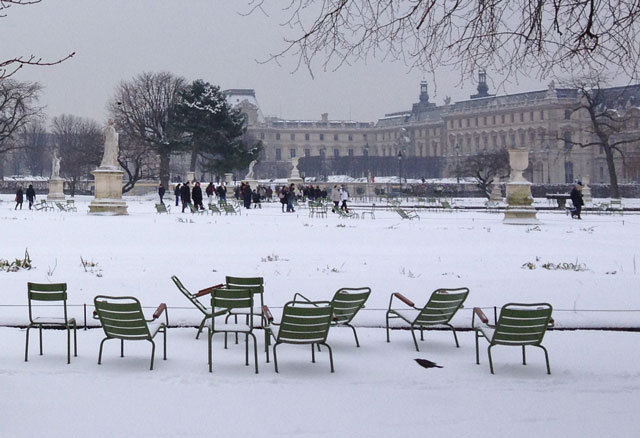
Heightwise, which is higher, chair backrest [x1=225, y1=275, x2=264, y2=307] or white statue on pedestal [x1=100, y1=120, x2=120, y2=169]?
white statue on pedestal [x1=100, y1=120, x2=120, y2=169]

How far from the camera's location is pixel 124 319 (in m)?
7.39

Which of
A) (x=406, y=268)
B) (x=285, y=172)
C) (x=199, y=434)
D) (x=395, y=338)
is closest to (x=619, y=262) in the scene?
(x=406, y=268)

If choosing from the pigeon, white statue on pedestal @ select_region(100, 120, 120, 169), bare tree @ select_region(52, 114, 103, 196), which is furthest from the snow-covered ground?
bare tree @ select_region(52, 114, 103, 196)

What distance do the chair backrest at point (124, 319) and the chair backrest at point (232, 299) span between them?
669 mm

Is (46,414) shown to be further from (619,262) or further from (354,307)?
(619,262)

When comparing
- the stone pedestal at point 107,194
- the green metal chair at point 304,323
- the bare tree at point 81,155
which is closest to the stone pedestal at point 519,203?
the stone pedestal at point 107,194

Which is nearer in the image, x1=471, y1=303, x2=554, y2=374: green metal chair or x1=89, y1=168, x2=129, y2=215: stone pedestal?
x1=471, y1=303, x2=554, y2=374: green metal chair

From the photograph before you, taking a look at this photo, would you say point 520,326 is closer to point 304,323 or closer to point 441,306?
point 441,306

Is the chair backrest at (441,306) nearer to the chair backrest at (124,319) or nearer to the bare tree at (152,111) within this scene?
the chair backrest at (124,319)

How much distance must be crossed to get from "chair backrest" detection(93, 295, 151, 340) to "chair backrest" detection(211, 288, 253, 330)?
2.20 feet

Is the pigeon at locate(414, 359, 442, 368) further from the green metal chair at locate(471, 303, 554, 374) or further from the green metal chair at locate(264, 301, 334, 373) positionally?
the green metal chair at locate(264, 301, 334, 373)

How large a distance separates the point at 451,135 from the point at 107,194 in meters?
89.0

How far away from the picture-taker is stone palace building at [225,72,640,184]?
9262 centimetres

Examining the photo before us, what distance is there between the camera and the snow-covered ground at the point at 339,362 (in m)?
6.08
